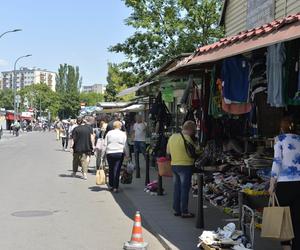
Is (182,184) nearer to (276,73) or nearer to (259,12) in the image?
(276,73)

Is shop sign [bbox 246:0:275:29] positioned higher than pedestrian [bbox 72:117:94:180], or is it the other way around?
shop sign [bbox 246:0:275:29]

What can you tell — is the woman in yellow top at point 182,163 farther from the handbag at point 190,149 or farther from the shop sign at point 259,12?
the shop sign at point 259,12

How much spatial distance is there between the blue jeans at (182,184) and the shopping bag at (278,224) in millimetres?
3258

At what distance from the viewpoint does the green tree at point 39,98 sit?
386 feet

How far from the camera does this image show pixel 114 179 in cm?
1309

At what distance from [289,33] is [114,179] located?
338 inches

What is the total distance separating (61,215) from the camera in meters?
9.95

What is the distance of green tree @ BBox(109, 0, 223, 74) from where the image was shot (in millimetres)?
24219

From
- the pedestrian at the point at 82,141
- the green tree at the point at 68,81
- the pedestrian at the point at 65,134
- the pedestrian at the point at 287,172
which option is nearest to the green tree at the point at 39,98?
the green tree at the point at 68,81

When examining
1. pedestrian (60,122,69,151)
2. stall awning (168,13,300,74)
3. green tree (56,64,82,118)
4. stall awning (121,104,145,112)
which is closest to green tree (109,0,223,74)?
stall awning (121,104,145,112)

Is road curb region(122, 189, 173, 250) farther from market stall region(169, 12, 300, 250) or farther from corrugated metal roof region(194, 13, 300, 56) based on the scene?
corrugated metal roof region(194, 13, 300, 56)

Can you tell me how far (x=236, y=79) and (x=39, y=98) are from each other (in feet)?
374

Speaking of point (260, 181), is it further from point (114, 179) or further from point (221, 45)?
point (114, 179)

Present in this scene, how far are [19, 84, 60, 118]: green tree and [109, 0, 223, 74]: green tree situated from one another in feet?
304
